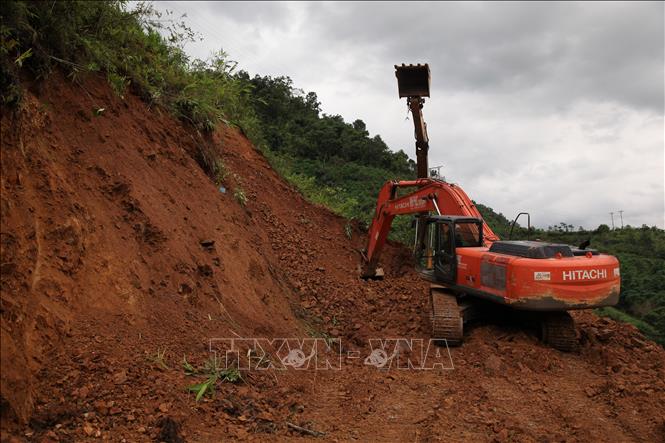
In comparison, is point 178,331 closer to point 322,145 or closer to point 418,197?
point 418,197

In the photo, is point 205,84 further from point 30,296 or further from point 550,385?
point 550,385

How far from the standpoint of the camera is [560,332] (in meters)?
7.14

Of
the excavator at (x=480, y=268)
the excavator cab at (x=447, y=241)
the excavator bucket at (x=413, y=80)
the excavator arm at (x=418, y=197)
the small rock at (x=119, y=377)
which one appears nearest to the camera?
the small rock at (x=119, y=377)

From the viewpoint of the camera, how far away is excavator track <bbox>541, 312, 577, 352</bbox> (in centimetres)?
713

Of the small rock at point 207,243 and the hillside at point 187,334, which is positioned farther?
the small rock at point 207,243

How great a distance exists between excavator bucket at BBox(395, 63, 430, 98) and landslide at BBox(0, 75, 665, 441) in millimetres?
3991

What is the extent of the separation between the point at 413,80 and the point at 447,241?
3609 mm

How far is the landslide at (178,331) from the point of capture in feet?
12.9

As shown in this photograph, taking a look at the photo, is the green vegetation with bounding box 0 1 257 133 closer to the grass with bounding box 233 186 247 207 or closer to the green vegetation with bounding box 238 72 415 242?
the grass with bounding box 233 186 247 207

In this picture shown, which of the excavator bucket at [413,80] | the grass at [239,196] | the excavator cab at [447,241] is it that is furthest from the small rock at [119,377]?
the excavator bucket at [413,80]

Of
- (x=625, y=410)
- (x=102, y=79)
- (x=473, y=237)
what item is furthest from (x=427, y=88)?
(x=625, y=410)

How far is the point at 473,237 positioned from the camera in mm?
8312

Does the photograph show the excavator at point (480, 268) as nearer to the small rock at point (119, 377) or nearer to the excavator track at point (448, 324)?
the excavator track at point (448, 324)

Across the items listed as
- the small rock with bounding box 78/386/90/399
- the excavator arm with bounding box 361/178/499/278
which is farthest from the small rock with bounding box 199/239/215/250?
the excavator arm with bounding box 361/178/499/278
